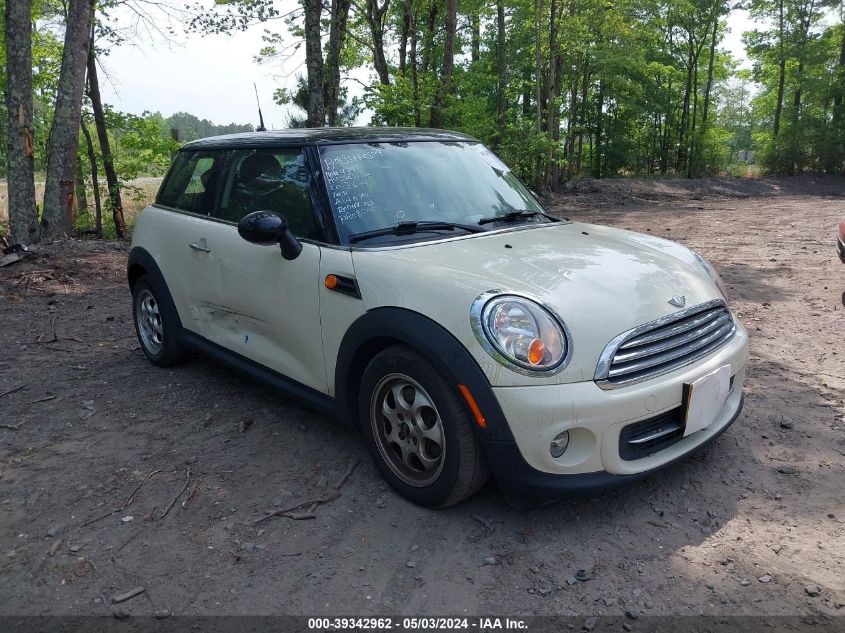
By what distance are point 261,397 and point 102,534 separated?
1.62m

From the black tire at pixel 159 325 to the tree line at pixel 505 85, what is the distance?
613 cm

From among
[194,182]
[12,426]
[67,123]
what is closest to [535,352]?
[194,182]

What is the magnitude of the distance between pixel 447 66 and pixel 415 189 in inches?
547

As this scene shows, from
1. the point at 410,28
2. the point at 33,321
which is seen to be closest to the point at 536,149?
the point at 410,28

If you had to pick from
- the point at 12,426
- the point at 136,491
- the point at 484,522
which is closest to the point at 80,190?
the point at 12,426

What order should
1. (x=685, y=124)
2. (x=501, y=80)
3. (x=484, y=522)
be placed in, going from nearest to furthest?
(x=484, y=522) < (x=501, y=80) < (x=685, y=124)

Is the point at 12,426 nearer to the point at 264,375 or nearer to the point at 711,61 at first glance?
the point at 264,375

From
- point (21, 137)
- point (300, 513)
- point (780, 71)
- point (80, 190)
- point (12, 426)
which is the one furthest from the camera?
point (780, 71)

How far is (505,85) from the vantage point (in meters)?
22.0

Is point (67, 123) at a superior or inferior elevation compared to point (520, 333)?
superior

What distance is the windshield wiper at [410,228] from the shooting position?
3301mm

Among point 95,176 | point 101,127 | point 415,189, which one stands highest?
point 101,127

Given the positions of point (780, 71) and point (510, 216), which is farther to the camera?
point (780, 71)

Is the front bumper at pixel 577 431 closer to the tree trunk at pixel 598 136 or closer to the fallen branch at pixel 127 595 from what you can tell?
the fallen branch at pixel 127 595
